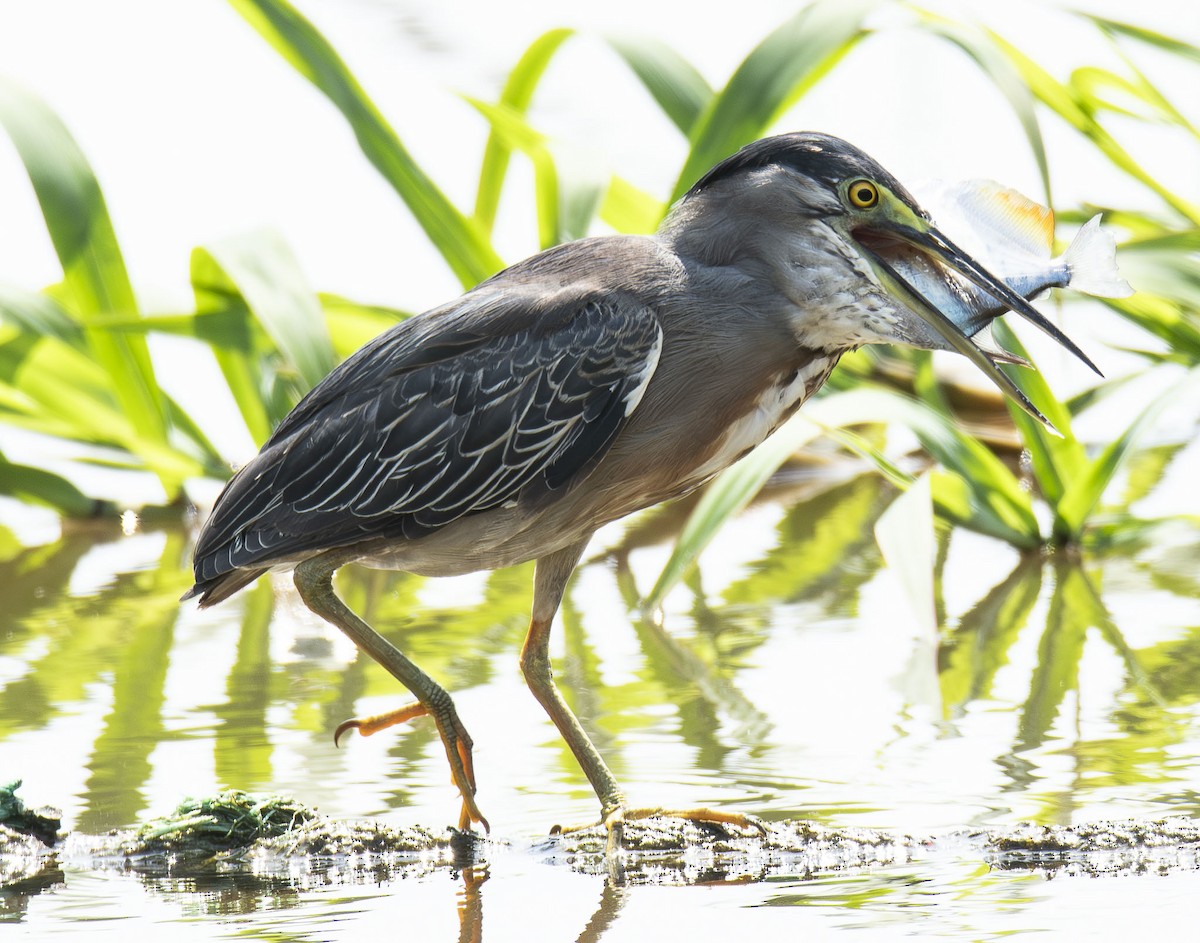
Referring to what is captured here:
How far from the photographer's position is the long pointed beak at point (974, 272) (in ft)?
12.4

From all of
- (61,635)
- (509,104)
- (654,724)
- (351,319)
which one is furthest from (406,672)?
(509,104)

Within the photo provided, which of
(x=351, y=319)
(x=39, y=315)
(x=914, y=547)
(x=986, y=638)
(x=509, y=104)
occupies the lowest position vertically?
(x=986, y=638)

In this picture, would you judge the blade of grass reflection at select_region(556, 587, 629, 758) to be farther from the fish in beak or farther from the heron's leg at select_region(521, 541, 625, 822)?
the fish in beak

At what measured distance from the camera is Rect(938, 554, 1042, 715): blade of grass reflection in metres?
5.01

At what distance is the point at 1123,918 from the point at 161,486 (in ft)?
18.8

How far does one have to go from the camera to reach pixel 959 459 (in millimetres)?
6324

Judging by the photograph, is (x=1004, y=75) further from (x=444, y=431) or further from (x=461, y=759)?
(x=461, y=759)

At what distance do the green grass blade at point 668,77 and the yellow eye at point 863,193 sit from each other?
134 inches

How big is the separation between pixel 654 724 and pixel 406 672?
95 cm

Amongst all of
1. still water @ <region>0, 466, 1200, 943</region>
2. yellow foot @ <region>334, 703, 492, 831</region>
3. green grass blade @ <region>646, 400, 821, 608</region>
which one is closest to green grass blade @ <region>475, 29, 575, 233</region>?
still water @ <region>0, 466, 1200, 943</region>

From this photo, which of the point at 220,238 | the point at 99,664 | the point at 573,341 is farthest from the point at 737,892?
the point at 220,238

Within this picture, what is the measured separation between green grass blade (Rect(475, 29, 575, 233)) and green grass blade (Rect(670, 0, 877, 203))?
4.92 ft

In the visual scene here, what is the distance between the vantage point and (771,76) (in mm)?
6195

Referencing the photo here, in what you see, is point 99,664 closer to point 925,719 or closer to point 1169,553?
point 925,719
